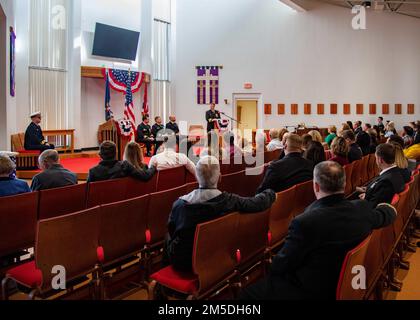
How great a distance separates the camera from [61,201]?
3496mm

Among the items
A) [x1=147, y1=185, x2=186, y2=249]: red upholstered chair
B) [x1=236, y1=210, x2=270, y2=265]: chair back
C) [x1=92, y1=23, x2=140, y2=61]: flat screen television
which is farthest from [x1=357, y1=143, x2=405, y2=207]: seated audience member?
[x1=92, y1=23, x2=140, y2=61]: flat screen television

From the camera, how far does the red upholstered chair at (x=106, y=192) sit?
375cm

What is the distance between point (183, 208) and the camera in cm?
262

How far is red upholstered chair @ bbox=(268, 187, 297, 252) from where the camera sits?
330 cm

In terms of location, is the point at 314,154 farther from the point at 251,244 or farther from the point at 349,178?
the point at 251,244

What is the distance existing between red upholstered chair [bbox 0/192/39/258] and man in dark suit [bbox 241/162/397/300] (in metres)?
1.89

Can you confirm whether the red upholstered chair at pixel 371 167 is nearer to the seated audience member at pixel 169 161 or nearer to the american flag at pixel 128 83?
the seated audience member at pixel 169 161

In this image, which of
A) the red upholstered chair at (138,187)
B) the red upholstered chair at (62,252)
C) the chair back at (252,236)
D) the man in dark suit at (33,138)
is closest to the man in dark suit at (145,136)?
the man in dark suit at (33,138)

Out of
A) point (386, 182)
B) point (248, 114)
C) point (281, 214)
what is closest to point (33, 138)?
point (281, 214)

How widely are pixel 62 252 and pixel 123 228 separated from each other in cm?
56

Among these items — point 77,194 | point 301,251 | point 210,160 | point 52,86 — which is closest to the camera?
point 301,251
